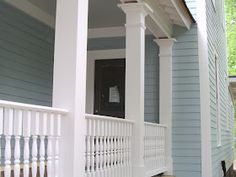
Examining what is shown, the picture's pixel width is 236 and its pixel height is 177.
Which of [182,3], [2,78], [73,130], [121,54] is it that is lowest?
[73,130]

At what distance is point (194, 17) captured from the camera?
8.77m

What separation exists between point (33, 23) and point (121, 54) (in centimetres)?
235

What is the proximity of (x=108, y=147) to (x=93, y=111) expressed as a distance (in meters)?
→ 4.21

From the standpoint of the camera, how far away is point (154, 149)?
7.02 metres

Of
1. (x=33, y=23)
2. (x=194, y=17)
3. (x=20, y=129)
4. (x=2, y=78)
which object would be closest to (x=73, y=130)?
(x=20, y=129)

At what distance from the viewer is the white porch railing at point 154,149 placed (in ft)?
21.1

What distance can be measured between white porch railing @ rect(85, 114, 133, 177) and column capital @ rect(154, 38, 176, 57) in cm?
322

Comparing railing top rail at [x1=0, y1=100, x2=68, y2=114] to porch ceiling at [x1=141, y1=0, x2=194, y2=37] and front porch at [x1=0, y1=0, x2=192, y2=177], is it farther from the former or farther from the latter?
porch ceiling at [x1=141, y1=0, x2=194, y2=37]

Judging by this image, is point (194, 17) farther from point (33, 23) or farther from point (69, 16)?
point (69, 16)

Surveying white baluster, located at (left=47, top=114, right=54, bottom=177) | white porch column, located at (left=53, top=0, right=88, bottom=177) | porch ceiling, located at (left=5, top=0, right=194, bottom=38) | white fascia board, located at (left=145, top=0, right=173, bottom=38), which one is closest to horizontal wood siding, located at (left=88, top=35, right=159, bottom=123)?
porch ceiling, located at (left=5, top=0, right=194, bottom=38)

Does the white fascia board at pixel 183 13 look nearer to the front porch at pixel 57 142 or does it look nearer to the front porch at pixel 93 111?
the front porch at pixel 93 111

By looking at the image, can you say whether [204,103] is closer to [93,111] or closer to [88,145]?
[93,111]

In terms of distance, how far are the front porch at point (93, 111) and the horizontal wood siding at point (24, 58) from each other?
46cm

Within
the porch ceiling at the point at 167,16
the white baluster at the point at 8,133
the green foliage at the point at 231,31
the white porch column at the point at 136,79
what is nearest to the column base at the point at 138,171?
the white porch column at the point at 136,79
